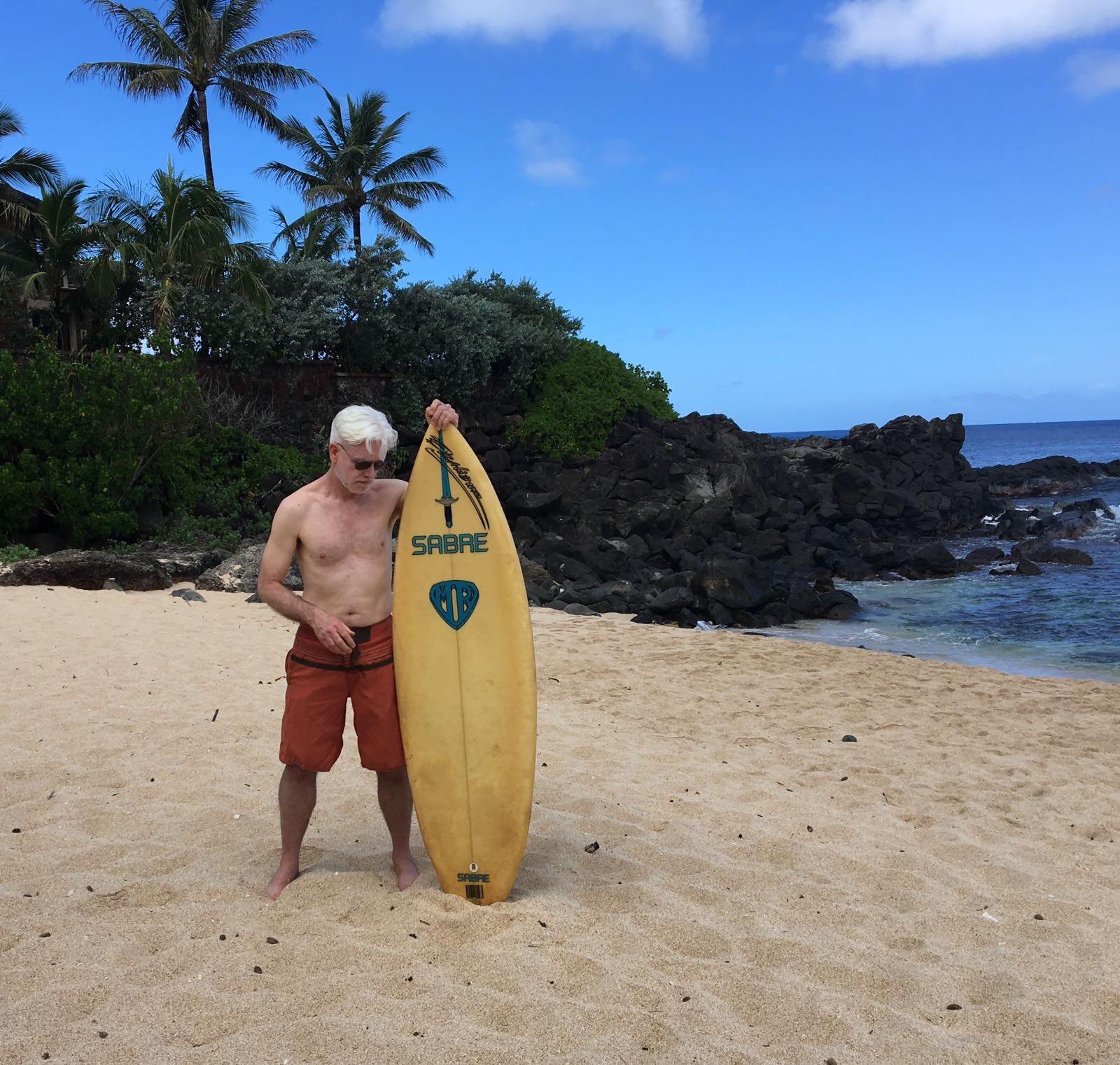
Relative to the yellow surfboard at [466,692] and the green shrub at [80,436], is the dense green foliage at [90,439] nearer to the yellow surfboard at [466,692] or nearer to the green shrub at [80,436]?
the green shrub at [80,436]

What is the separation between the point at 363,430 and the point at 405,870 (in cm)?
163

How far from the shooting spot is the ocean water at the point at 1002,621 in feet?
38.4

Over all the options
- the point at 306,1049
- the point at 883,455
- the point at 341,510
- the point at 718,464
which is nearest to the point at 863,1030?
the point at 306,1049

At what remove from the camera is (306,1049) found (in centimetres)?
260

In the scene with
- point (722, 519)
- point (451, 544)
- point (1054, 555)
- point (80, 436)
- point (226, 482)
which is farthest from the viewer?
point (1054, 555)

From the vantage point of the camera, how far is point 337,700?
3.47 m

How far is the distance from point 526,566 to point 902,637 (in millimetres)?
5523

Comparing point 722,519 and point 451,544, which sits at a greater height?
point 451,544

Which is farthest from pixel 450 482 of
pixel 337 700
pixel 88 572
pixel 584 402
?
pixel 584 402

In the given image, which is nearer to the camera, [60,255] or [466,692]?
[466,692]

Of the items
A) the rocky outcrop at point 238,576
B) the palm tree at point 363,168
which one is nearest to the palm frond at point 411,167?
Result: the palm tree at point 363,168

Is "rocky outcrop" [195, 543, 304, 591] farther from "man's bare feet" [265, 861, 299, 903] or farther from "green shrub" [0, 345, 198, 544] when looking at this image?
"man's bare feet" [265, 861, 299, 903]

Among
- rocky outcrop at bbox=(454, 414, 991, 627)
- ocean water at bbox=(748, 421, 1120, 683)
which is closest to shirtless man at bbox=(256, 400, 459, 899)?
ocean water at bbox=(748, 421, 1120, 683)

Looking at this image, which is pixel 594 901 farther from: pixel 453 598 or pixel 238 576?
pixel 238 576
